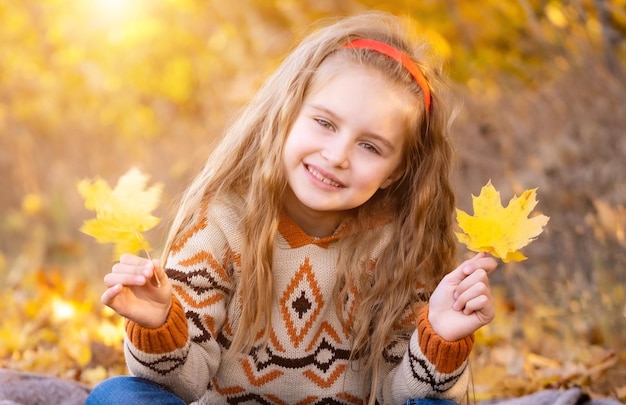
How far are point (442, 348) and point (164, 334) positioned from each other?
632mm

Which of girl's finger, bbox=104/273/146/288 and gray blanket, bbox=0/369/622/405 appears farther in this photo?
gray blanket, bbox=0/369/622/405

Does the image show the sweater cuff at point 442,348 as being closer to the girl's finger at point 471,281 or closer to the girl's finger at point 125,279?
the girl's finger at point 471,281

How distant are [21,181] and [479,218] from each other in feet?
18.7

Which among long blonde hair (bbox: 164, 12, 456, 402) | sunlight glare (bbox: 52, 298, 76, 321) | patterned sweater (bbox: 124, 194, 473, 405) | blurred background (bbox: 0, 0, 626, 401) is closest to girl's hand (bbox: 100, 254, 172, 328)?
patterned sweater (bbox: 124, 194, 473, 405)

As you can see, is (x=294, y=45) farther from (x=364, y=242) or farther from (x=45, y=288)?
(x=45, y=288)

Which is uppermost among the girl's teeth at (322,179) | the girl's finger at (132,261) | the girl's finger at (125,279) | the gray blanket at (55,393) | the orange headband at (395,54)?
the orange headband at (395,54)

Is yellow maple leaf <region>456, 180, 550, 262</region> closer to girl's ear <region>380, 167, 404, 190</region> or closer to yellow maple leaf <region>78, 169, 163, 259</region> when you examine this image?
girl's ear <region>380, 167, 404, 190</region>

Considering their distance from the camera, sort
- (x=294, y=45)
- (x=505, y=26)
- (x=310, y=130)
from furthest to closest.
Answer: (x=505, y=26)
(x=294, y=45)
(x=310, y=130)

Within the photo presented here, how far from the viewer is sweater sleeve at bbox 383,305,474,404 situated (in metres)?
1.90

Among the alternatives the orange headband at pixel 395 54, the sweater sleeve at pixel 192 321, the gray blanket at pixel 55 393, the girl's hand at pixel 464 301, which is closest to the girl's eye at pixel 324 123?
the orange headband at pixel 395 54

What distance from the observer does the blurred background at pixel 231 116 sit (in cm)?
299

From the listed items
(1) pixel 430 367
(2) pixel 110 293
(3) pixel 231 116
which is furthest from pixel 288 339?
(3) pixel 231 116

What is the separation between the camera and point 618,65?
148 inches

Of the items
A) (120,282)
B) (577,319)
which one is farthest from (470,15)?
(120,282)
